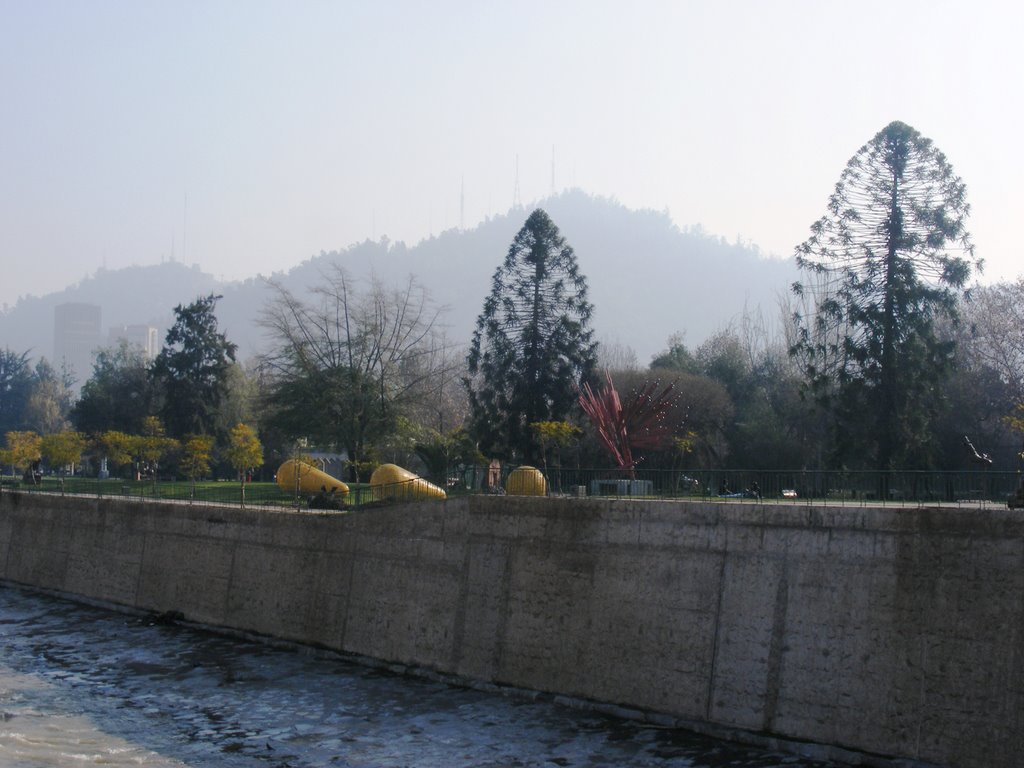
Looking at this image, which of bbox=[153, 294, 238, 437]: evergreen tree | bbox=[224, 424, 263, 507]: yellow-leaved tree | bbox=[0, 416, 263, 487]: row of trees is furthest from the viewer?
bbox=[153, 294, 238, 437]: evergreen tree

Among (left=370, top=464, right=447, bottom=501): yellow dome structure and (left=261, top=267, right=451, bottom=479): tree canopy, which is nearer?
(left=370, top=464, right=447, bottom=501): yellow dome structure

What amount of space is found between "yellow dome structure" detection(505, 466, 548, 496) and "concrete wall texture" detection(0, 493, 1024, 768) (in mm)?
2493

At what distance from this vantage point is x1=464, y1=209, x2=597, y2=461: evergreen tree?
5275 centimetres

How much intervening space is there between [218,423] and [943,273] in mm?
43935

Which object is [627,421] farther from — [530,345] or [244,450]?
[244,450]

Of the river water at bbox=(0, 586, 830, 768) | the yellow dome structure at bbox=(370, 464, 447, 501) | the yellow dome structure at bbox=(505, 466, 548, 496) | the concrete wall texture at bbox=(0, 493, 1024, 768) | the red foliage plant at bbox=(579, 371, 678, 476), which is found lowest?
the river water at bbox=(0, 586, 830, 768)

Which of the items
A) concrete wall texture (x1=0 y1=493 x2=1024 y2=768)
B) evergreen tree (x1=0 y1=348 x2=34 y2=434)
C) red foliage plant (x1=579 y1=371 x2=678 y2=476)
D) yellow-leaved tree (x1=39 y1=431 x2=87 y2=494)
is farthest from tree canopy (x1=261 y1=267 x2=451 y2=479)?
evergreen tree (x1=0 y1=348 x2=34 y2=434)

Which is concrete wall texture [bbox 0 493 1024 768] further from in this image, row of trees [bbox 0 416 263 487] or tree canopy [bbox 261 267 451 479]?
tree canopy [bbox 261 267 451 479]

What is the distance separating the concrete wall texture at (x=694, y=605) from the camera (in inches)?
612

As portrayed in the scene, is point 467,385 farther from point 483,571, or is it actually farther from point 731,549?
point 731,549

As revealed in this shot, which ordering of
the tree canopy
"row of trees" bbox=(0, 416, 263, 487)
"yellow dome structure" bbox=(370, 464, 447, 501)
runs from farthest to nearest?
the tree canopy → "row of trees" bbox=(0, 416, 263, 487) → "yellow dome structure" bbox=(370, 464, 447, 501)

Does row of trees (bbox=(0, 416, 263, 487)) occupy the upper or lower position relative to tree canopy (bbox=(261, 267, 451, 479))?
lower

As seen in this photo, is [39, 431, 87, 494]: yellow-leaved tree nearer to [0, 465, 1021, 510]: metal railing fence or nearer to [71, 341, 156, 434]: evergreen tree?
[71, 341, 156, 434]: evergreen tree

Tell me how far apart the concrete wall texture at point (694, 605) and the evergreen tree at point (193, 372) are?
132 ft
